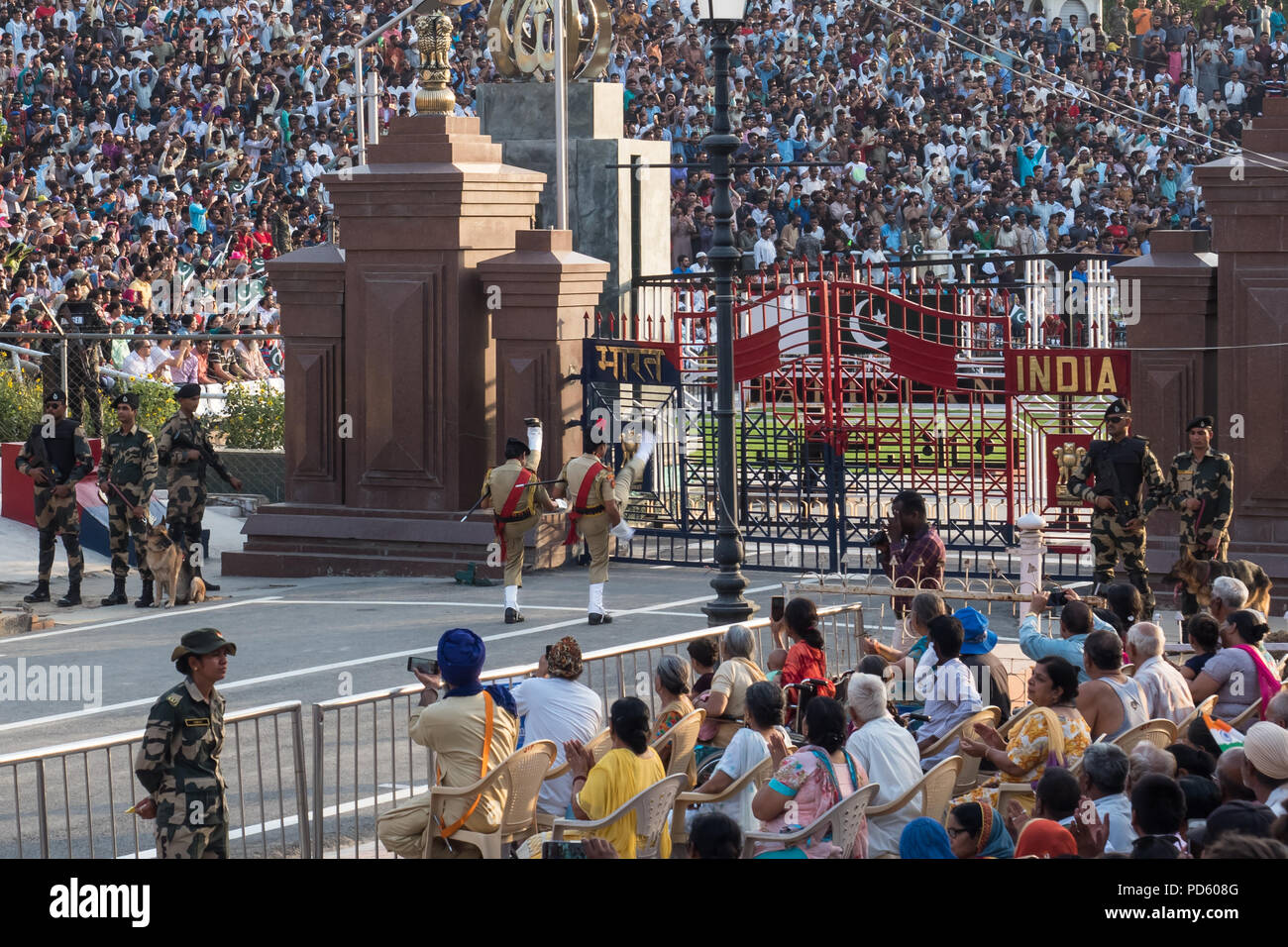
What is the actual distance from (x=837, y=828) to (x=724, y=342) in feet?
19.9

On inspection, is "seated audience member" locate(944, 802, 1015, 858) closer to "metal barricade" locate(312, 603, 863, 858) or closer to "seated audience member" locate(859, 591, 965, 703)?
"seated audience member" locate(859, 591, 965, 703)

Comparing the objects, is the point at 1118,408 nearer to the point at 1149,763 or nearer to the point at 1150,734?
the point at 1150,734

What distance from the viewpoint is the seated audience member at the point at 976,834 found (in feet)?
24.5

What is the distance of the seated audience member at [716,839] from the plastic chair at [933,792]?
1.63 meters

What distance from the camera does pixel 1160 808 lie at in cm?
697

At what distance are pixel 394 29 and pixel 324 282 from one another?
67.2ft

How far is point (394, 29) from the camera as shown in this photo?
38.6 metres

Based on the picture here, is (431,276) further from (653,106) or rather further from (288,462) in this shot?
(653,106)

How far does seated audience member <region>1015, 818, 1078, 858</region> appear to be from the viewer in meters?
7.20

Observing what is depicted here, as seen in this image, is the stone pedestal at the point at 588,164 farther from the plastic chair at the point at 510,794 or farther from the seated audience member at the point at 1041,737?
the seated audience member at the point at 1041,737

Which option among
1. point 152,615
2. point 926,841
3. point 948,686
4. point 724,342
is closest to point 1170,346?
point 724,342

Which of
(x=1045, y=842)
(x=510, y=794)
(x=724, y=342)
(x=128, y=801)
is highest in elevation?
(x=724, y=342)
